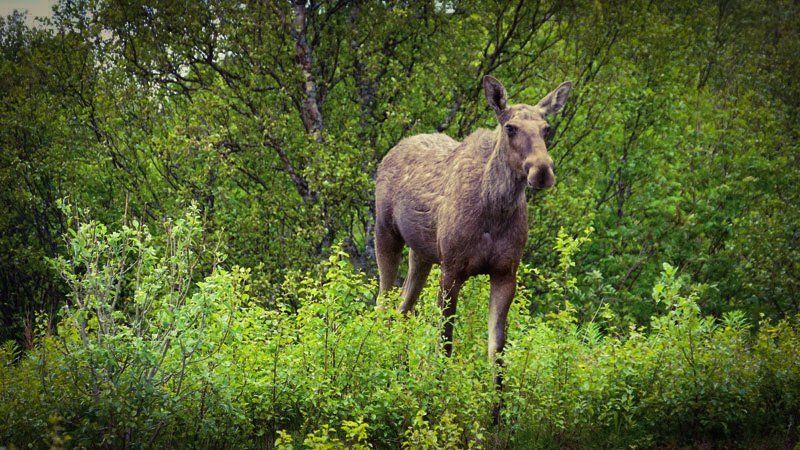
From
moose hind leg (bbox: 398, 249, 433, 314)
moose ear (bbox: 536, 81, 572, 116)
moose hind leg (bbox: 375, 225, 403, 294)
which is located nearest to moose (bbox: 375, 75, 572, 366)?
moose ear (bbox: 536, 81, 572, 116)

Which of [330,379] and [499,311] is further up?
[499,311]

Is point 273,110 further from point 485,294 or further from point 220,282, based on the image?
point 220,282

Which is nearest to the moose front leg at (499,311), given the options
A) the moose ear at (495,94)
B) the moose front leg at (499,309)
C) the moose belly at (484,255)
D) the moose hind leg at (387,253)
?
the moose front leg at (499,309)

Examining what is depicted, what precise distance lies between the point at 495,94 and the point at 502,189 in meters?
1.01

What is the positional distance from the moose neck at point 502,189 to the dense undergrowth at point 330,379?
0.82 m

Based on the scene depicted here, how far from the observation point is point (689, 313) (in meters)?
7.86

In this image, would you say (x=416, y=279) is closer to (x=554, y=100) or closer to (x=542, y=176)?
(x=554, y=100)

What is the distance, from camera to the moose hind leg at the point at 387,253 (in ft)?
34.8

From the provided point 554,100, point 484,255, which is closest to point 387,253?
point 484,255

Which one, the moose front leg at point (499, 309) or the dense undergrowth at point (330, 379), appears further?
the moose front leg at point (499, 309)

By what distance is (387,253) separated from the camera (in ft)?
34.9

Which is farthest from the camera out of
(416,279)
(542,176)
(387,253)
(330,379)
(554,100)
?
(387,253)

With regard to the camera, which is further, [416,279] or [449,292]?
[416,279]

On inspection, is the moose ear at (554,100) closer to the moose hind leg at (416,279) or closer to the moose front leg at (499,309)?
the moose front leg at (499,309)
